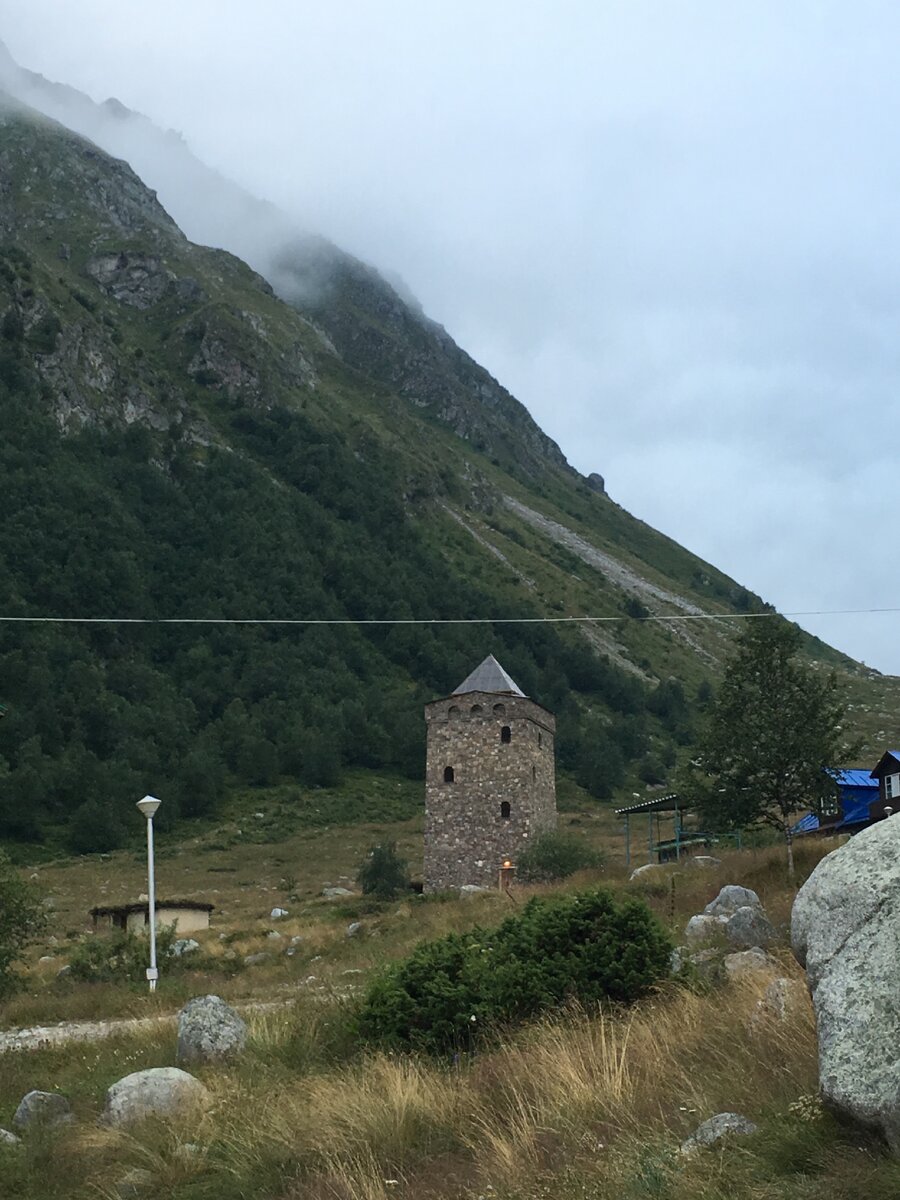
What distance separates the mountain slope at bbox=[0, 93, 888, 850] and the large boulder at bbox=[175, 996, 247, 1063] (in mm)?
39341

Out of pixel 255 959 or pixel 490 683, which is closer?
pixel 255 959

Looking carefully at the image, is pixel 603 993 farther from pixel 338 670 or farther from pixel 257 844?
pixel 338 670

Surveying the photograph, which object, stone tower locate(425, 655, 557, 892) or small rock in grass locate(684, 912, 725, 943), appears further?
stone tower locate(425, 655, 557, 892)

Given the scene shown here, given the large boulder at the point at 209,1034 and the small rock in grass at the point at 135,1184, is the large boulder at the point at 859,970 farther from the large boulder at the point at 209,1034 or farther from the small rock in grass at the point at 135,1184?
the large boulder at the point at 209,1034

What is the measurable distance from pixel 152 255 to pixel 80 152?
35.0 metres

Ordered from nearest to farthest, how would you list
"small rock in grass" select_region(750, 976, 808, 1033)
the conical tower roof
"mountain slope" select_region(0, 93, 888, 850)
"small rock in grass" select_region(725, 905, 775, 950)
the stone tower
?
"small rock in grass" select_region(750, 976, 808, 1033)
"small rock in grass" select_region(725, 905, 775, 950)
the stone tower
the conical tower roof
"mountain slope" select_region(0, 93, 888, 850)

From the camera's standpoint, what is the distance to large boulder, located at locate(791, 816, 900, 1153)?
197 inches

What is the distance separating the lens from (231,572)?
9812 centimetres

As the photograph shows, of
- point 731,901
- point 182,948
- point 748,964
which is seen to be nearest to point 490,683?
point 182,948

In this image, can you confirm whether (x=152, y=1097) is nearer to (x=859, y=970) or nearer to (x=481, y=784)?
(x=859, y=970)

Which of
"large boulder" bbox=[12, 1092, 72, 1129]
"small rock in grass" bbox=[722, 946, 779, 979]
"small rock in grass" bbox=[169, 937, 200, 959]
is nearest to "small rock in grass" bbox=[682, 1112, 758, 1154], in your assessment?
"small rock in grass" bbox=[722, 946, 779, 979]

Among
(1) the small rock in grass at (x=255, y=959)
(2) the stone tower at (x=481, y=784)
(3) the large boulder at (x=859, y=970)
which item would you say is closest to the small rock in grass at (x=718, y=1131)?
(3) the large boulder at (x=859, y=970)

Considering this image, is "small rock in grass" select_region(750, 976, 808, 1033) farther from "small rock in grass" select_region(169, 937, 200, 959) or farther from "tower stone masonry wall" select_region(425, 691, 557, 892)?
"tower stone masonry wall" select_region(425, 691, 557, 892)

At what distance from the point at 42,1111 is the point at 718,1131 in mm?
5914
